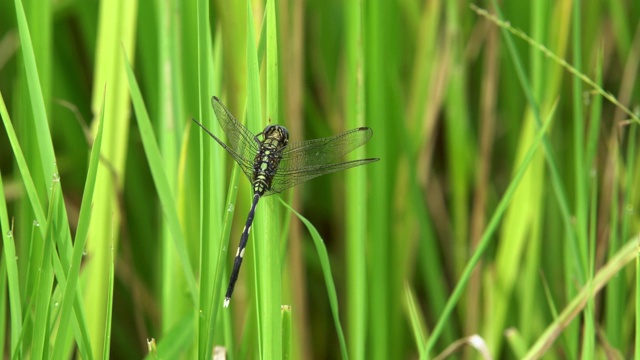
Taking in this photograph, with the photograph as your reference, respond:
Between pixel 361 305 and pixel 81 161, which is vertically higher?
pixel 81 161

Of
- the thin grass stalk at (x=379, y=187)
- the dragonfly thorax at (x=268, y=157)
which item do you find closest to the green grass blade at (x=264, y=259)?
the dragonfly thorax at (x=268, y=157)

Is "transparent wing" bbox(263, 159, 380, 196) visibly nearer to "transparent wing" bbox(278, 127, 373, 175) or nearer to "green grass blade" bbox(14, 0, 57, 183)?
"transparent wing" bbox(278, 127, 373, 175)

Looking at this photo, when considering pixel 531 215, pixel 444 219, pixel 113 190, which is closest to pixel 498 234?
pixel 444 219

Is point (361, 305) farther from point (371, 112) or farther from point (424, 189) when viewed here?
point (424, 189)

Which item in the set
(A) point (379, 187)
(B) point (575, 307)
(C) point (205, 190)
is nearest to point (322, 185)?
(A) point (379, 187)

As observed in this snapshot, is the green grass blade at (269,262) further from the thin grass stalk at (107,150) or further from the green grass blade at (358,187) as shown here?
the thin grass stalk at (107,150)

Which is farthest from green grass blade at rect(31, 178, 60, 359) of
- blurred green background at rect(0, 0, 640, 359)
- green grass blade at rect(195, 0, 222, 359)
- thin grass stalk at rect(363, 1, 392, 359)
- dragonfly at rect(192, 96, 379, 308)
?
thin grass stalk at rect(363, 1, 392, 359)
